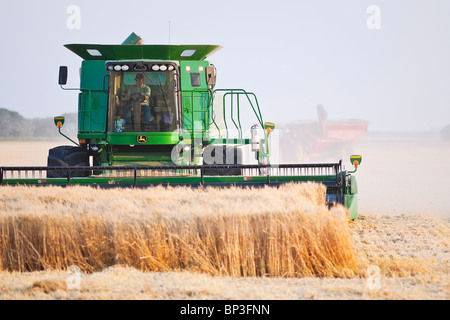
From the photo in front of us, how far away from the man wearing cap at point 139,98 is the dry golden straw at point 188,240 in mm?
4086

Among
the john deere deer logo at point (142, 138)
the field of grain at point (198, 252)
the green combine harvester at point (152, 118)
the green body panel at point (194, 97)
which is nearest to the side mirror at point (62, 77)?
the green combine harvester at point (152, 118)

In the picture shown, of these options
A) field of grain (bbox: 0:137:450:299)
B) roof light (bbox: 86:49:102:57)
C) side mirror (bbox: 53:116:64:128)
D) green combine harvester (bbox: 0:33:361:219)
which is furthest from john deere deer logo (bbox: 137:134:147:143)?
field of grain (bbox: 0:137:450:299)

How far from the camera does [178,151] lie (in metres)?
11.6

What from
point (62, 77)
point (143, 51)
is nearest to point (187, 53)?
point (143, 51)

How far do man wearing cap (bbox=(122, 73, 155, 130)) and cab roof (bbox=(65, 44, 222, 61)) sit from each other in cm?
52

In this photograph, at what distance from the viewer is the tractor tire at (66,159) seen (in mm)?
11602

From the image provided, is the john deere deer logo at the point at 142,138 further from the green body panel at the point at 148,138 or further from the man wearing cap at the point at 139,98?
the man wearing cap at the point at 139,98

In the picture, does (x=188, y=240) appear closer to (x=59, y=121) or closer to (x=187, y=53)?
(x=59, y=121)

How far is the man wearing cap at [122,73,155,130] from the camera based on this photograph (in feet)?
37.8

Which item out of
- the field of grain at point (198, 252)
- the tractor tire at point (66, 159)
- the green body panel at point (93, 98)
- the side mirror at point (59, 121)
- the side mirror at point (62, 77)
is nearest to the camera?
the field of grain at point (198, 252)

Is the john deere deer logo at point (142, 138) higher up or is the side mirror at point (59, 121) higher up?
the side mirror at point (59, 121)

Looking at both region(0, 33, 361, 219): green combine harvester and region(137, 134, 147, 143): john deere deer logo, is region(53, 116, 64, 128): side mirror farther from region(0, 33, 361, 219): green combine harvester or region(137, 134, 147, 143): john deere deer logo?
region(137, 134, 147, 143): john deere deer logo
